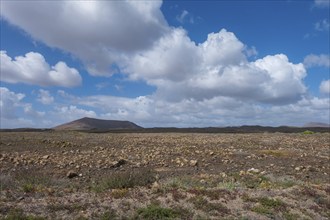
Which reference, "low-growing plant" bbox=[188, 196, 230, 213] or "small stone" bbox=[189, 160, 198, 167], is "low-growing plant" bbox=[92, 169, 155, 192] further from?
"small stone" bbox=[189, 160, 198, 167]

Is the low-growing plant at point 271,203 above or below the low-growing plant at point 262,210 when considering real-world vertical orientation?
above

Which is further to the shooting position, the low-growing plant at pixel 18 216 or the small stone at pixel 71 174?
the small stone at pixel 71 174

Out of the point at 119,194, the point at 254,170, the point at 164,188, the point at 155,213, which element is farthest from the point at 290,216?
the point at 254,170

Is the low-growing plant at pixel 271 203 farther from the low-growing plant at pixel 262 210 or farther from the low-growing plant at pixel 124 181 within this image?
the low-growing plant at pixel 124 181

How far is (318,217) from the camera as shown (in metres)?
11.8

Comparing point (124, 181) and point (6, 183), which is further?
point (124, 181)

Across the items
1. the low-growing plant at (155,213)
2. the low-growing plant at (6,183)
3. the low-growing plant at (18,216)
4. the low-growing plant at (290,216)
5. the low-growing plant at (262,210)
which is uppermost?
the low-growing plant at (6,183)

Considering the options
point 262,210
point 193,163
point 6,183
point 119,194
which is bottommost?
point 262,210

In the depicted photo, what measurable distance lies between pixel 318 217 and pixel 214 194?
113 inches

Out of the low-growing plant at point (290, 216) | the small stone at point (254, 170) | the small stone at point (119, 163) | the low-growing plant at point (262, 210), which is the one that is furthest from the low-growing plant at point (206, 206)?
the small stone at point (119, 163)

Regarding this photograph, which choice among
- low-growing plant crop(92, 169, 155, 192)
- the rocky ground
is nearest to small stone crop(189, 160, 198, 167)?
the rocky ground

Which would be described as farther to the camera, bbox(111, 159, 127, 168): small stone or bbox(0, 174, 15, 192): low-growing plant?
bbox(111, 159, 127, 168): small stone

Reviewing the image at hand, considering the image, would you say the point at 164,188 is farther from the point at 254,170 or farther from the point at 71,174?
the point at 254,170

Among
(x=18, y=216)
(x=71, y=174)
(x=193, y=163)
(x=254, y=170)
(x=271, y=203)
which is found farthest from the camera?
(x=193, y=163)
